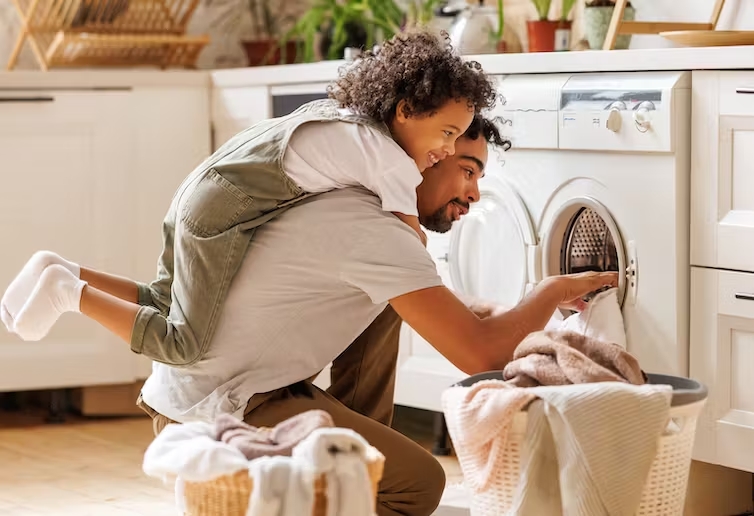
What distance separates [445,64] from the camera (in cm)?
Answer: 210

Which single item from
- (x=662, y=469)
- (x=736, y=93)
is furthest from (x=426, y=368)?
(x=662, y=469)

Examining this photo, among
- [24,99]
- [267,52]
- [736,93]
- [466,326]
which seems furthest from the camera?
[267,52]

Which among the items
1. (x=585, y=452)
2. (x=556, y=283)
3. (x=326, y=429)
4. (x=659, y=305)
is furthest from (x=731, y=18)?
(x=326, y=429)

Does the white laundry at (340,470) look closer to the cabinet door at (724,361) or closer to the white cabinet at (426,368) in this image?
the cabinet door at (724,361)

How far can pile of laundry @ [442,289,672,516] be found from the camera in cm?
175

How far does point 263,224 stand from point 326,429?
2.06 feet

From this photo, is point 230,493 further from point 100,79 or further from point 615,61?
point 100,79

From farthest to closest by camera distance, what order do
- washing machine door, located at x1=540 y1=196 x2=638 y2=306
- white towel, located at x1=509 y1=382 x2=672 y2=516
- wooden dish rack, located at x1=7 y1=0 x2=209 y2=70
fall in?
wooden dish rack, located at x1=7 y1=0 x2=209 y2=70
washing machine door, located at x1=540 y1=196 x2=638 y2=306
white towel, located at x1=509 y1=382 x2=672 y2=516

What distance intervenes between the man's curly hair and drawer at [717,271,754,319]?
55 centimetres

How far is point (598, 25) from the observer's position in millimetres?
2873

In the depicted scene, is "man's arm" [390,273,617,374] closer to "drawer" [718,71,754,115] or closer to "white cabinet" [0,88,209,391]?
"drawer" [718,71,754,115]

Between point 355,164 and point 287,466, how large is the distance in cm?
65

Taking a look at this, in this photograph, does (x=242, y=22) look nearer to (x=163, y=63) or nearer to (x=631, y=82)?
(x=163, y=63)

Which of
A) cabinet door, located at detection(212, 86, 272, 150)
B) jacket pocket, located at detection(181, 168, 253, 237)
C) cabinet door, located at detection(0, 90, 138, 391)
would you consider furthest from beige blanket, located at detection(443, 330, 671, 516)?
cabinet door, located at detection(0, 90, 138, 391)
